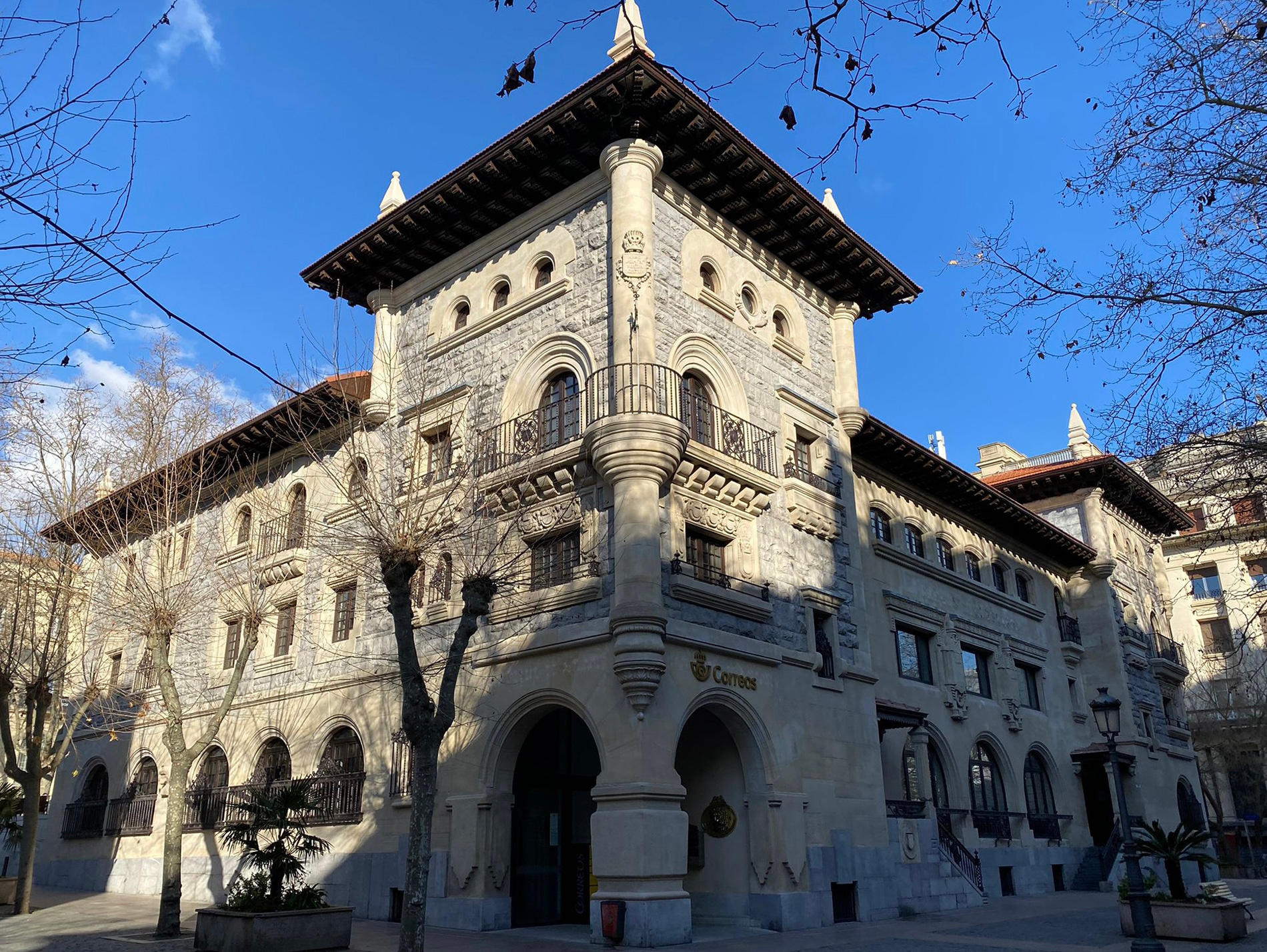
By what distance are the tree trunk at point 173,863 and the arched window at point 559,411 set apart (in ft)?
29.9

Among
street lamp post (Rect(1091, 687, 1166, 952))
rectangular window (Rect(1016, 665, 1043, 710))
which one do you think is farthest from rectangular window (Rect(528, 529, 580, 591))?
rectangular window (Rect(1016, 665, 1043, 710))

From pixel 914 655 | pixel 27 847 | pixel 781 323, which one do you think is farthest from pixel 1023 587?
pixel 27 847

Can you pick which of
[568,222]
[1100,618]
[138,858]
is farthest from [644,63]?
[1100,618]

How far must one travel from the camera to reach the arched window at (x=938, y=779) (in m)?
25.4

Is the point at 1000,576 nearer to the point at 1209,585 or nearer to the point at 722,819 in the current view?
the point at 722,819

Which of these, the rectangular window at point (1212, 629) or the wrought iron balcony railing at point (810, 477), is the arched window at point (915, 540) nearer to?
A: the wrought iron balcony railing at point (810, 477)

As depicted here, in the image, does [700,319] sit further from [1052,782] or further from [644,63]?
[1052,782]

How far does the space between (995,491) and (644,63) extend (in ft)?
60.0

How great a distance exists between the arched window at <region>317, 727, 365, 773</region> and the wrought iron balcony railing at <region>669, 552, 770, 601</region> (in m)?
8.70

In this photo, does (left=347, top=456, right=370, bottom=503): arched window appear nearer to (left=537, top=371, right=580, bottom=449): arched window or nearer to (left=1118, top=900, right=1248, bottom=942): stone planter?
(left=537, top=371, right=580, bottom=449): arched window

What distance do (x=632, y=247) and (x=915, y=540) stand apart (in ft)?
46.5

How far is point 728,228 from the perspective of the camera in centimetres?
2195

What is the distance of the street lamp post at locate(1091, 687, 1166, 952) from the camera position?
40.4 feet

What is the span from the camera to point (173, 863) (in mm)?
16469
